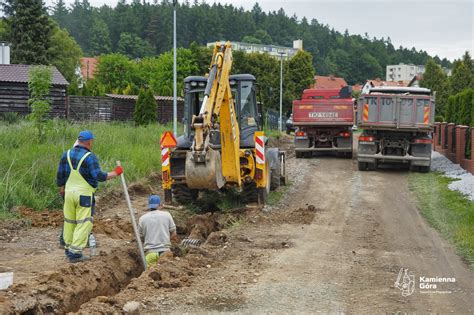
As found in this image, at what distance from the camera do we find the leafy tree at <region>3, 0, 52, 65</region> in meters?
50.1

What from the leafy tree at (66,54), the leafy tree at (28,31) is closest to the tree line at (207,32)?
the leafy tree at (66,54)

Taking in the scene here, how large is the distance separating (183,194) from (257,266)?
5.47m

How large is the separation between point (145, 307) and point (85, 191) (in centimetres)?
294

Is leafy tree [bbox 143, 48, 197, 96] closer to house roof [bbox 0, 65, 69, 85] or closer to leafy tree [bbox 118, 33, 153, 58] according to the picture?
house roof [bbox 0, 65, 69, 85]

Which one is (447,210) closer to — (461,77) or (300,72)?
(461,77)

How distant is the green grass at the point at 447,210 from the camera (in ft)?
33.3

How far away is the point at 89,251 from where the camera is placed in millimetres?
9602

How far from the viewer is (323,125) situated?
2422 cm

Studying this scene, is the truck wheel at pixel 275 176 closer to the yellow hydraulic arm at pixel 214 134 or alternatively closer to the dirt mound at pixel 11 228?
the yellow hydraulic arm at pixel 214 134

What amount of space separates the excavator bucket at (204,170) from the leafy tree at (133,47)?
10147 centimetres

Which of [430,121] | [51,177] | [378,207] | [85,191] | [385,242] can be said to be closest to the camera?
[85,191]

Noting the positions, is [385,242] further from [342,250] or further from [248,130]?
[248,130]

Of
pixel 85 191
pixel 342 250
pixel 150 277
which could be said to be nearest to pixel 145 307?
pixel 150 277

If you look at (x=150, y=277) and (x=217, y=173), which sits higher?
(x=217, y=173)
